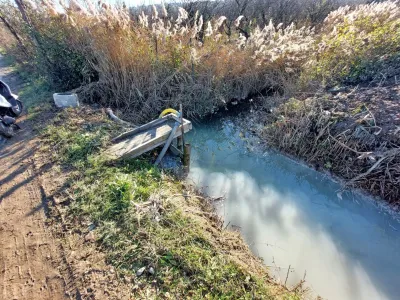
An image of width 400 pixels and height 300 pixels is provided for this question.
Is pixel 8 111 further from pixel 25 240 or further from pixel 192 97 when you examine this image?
pixel 192 97

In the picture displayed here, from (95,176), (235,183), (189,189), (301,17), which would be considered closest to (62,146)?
(95,176)

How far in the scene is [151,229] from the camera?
2016 millimetres

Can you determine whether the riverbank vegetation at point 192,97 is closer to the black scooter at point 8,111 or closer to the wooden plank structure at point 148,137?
the wooden plank structure at point 148,137

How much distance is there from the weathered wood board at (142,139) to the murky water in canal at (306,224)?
77 cm

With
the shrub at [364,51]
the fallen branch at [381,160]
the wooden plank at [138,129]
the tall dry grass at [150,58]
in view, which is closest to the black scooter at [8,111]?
the tall dry grass at [150,58]

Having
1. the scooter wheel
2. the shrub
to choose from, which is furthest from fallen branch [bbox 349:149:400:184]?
the scooter wheel

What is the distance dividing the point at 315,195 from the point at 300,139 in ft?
3.13

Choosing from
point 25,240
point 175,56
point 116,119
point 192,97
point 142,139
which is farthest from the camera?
point 192,97

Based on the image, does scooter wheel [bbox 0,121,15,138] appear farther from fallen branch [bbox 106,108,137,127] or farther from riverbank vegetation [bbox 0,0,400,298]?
fallen branch [bbox 106,108,137,127]

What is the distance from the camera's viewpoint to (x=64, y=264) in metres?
1.77

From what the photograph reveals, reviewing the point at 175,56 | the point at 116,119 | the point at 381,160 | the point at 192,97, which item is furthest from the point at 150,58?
the point at 381,160

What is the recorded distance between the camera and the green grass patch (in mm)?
1708

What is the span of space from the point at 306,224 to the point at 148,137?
235cm

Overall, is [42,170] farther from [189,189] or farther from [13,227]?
[189,189]
